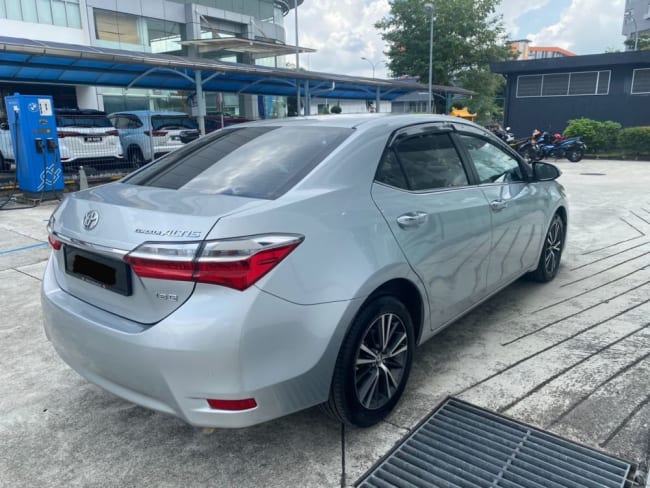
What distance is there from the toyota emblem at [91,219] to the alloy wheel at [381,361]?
1.31 metres

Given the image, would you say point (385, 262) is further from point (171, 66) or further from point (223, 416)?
point (171, 66)

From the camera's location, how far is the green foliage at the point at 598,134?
1939 centimetres

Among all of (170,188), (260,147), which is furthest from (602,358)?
(170,188)

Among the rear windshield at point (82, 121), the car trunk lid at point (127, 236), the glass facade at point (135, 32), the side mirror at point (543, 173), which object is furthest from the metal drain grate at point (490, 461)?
the glass facade at point (135, 32)

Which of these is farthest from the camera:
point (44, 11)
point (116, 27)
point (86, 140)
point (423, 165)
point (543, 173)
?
point (116, 27)

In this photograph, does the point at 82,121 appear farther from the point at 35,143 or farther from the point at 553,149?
the point at 553,149

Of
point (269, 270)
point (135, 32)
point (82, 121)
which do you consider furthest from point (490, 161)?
point (135, 32)

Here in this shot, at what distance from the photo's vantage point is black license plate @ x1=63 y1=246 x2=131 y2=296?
2143 millimetres

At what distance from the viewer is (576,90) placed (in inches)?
944

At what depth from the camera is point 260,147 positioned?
2.83 m

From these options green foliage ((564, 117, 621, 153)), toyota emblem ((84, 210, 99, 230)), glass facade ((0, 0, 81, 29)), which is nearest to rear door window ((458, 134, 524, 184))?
toyota emblem ((84, 210, 99, 230))

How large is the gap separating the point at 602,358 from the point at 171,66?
1255 centimetres

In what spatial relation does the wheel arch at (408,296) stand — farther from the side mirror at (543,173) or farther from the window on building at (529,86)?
the window on building at (529,86)

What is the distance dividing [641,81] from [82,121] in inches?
880
